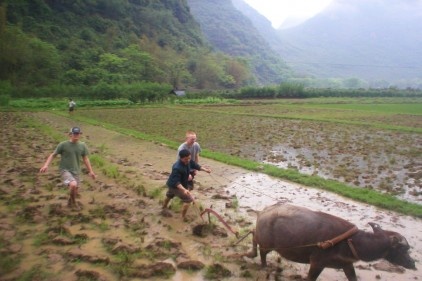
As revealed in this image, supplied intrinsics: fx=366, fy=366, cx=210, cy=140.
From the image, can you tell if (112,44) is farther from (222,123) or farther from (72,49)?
(222,123)

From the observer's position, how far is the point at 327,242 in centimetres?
432

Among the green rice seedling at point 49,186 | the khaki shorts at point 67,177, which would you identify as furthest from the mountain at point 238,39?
the khaki shorts at point 67,177

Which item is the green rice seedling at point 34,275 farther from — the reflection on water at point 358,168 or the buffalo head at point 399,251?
the reflection on water at point 358,168

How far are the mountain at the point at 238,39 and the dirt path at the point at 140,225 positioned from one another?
126 m

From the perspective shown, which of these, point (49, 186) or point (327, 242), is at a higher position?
point (327, 242)

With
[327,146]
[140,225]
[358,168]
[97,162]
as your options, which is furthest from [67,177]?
[327,146]

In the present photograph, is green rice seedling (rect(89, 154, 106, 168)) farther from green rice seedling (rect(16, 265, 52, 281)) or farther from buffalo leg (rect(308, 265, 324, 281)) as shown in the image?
buffalo leg (rect(308, 265, 324, 281))

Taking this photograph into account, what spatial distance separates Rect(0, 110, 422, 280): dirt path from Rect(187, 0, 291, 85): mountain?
126 metres

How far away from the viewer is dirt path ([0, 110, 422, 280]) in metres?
5.09

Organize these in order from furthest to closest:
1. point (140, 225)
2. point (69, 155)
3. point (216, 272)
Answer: point (69, 155) → point (140, 225) → point (216, 272)

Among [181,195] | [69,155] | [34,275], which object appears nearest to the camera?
[34,275]

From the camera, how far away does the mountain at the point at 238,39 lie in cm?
14375

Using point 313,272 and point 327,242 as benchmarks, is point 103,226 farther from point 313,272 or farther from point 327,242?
point 327,242

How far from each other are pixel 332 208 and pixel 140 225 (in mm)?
4105
